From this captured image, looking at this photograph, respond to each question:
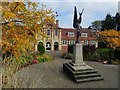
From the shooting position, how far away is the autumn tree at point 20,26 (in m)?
5.93

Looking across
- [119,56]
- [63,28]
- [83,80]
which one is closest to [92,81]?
[83,80]

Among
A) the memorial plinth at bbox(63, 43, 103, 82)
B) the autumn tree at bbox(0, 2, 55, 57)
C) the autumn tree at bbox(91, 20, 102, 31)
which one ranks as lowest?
the memorial plinth at bbox(63, 43, 103, 82)

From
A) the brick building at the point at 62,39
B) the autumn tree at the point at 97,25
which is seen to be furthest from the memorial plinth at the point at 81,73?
the autumn tree at the point at 97,25

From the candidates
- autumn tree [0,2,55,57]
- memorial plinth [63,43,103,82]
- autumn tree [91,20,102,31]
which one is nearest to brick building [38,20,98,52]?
autumn tree [91,20,102,31]

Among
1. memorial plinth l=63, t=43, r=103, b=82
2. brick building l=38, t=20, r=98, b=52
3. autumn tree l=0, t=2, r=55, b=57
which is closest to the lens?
autumn tree l=0, t=2, r=55, b=57

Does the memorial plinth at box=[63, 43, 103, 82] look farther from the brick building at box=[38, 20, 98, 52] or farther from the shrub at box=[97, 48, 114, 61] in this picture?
the brick building at box=[38, 20, 98, 52]

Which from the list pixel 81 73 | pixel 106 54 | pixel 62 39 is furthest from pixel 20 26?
pixel 62 39

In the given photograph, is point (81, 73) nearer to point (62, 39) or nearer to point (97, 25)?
point (62, 39)

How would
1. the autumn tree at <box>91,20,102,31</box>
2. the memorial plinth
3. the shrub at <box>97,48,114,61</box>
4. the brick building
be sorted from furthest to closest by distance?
1. the autumn tree at <box>91,20,102,31</box>
2. the brick building
3. the shrub at <box>97,48,114,61</box>
4. the memorial plinth

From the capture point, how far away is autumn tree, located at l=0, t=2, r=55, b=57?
5.93 meters

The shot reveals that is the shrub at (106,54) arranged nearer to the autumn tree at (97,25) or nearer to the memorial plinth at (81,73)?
the memorial plinth at (81,73)

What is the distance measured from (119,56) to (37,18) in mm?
15105

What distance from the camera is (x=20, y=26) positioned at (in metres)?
6.31

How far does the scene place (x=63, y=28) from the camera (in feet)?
130
